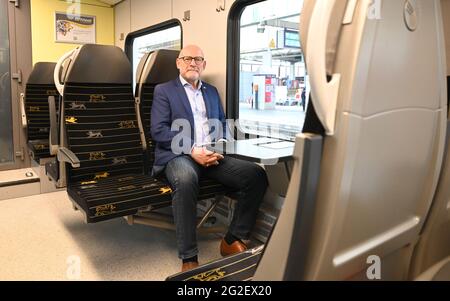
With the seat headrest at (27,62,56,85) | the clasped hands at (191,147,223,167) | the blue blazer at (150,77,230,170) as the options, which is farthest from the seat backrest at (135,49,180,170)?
the seat headrest at (27,62,56,85)

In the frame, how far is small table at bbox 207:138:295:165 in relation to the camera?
1.55 meters

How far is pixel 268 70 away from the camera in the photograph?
9.71 feet

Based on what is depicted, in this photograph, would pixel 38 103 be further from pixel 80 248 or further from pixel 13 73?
pixel 80 248

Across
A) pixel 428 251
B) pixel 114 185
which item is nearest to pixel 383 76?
pixel 428 251

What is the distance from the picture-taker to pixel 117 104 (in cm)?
293

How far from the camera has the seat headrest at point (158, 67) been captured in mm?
2986

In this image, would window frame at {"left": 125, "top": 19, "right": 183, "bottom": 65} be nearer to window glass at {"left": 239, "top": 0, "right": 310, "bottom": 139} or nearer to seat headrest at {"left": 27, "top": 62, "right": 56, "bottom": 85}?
window glass at {"left": 239, "top": 0, "right": 310, "bottom": 139}

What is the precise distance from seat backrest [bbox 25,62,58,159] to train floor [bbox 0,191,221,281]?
3.31ft

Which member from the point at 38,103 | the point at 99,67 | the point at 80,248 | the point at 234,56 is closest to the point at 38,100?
the point at 38,103

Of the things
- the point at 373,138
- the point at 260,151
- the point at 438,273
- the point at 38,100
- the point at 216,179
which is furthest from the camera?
the point at 38,100

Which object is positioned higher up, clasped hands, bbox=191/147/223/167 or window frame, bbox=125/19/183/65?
window frame, bbox=125/19/183/65

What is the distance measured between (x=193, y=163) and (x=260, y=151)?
2.86 feet

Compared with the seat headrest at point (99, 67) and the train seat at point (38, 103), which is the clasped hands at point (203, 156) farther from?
the train seat at point (38, 103)

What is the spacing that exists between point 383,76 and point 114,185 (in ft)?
6.73
